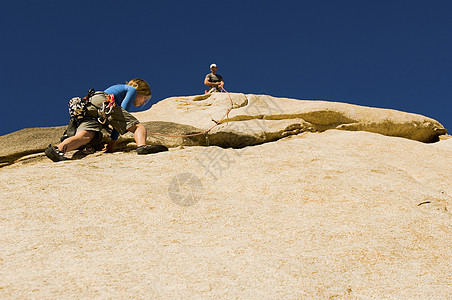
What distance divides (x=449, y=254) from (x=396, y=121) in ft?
22.1

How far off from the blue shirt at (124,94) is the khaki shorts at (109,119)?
0.19m

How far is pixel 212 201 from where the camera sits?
3.96 m

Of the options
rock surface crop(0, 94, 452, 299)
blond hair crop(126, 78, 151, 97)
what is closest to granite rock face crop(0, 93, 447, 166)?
blond hair crop(126, 78, 151, 97)

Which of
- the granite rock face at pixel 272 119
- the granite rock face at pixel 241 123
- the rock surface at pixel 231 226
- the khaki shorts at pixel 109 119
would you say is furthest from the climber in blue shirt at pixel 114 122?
the granite rock face at pixel 272 119

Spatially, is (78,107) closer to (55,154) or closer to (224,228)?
(55,154)

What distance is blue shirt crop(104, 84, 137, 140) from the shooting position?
583 centimetres

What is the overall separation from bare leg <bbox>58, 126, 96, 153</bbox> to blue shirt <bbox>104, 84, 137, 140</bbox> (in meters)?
0.68

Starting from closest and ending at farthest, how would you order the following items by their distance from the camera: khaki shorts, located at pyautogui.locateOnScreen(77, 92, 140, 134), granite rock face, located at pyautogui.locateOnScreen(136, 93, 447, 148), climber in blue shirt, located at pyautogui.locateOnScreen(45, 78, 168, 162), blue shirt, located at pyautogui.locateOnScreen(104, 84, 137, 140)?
climber in blue shirt, located at pyautogui.locateOnScreen(45, 78, 168, 162)
khaki shorts, located at pyautogui.locateOnScreen(77, 92, 140, 134)
blue shirt, located at pyautogui.locateOnScreen(104, 84, 137, 140)
granite rock face, located at pyautogui.locateOnScreen(136, 93, 447, 148)

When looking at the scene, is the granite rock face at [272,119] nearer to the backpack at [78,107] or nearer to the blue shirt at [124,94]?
the blue shirt at [124,94]

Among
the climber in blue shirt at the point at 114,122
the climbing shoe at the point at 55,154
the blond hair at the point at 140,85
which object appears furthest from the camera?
the blond hair at the point at 140,85

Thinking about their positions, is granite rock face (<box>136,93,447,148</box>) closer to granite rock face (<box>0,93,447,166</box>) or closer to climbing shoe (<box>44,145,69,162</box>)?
granite rock face (<box>0,93,447,166</box>)

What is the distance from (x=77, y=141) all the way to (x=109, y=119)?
59 centimetres

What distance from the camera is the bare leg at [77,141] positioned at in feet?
17.3

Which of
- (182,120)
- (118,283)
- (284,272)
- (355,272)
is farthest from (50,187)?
(182,120)
